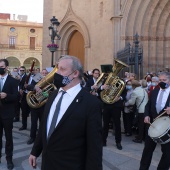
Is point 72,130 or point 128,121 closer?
point 72,130

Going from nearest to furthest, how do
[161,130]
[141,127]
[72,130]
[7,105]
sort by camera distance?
[72,130] < [161,130] < [7,105] < [141,127]

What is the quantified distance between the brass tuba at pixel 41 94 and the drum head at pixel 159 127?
273cm

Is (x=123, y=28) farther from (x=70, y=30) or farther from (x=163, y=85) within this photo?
(x=163, y=85)

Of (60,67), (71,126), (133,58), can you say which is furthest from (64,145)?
(133,58)

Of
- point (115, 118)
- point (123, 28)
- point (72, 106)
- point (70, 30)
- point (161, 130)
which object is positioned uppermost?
point (70, 30)

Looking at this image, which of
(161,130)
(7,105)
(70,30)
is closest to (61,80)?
(161,130)

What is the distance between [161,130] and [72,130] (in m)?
2.00

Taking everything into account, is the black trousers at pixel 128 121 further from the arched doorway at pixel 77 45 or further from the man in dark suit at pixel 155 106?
the arched doorway at pixel 77 45

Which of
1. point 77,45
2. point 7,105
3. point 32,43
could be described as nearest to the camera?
point 7,105

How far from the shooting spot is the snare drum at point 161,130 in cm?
398

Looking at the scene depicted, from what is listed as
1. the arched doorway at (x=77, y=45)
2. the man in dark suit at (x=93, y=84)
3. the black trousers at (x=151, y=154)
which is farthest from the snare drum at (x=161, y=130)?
the arched doorway at (x=77, y=45)

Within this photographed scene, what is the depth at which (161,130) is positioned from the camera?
404 centimetres

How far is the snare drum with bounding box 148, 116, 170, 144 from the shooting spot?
3.98m

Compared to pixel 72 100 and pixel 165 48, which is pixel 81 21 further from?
pixel 72 100
